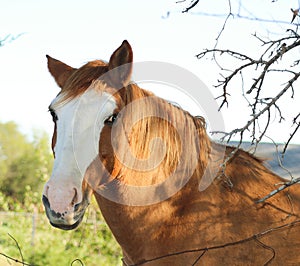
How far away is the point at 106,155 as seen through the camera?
3.02 metres

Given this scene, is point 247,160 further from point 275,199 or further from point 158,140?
point 158,140

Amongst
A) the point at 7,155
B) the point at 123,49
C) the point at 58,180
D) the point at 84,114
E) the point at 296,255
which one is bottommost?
the point at 7,155

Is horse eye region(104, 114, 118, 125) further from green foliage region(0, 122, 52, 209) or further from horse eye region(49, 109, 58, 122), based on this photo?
green foliage region(0, 122, 52, 209)

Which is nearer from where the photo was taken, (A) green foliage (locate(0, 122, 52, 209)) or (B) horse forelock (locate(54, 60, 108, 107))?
(B) horse forelock (locate(54, 60, 108, 107))

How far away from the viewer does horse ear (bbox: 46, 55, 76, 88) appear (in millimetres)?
3439

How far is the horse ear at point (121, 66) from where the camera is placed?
3.17 meters

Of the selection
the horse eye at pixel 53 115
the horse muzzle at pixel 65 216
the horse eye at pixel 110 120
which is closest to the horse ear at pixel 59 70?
the horse eye at pixel 53 115

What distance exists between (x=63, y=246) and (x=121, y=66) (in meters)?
8.36

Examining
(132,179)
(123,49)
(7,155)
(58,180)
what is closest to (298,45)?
(123,49)

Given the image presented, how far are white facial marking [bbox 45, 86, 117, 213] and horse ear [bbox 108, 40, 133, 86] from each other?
0.17 metres

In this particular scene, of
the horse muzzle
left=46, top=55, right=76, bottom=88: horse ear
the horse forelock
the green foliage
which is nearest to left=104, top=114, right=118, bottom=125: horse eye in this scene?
the horse forelock

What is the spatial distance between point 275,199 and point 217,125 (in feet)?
2.03

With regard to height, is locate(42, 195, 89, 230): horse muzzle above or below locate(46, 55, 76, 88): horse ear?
below

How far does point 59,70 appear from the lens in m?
3.53
